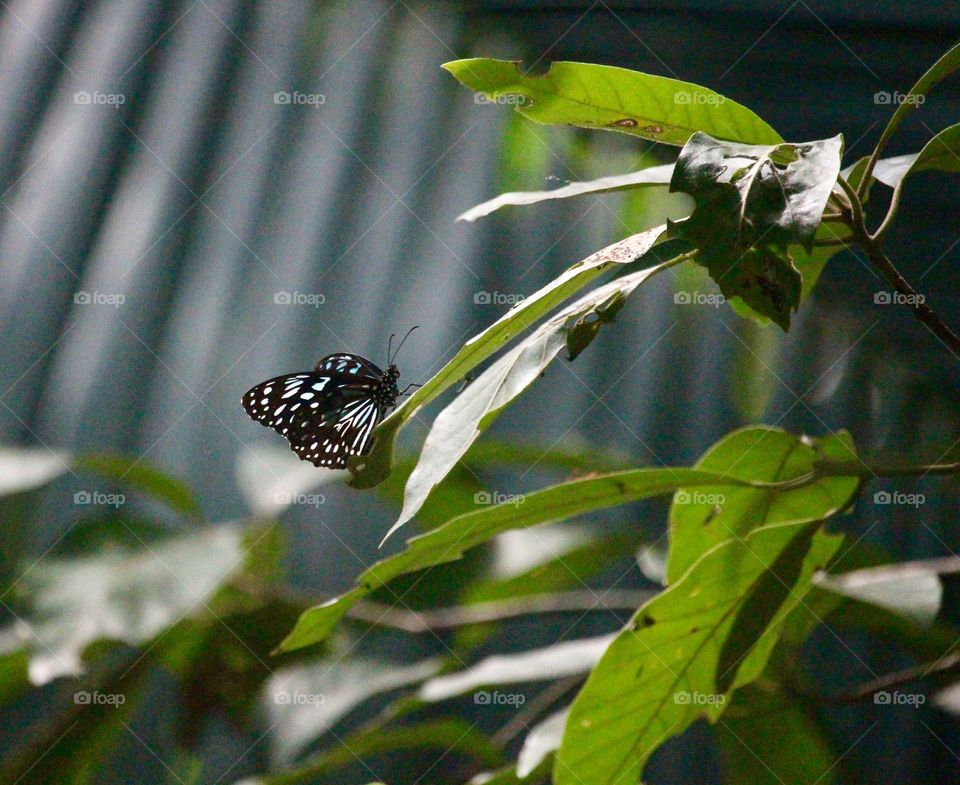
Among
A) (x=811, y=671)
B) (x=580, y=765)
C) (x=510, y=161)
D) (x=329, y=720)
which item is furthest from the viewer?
(x=510, y=161)

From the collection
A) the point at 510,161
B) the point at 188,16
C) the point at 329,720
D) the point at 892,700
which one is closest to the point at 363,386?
the point at 329,720

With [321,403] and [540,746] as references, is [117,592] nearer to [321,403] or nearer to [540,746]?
[321,403]

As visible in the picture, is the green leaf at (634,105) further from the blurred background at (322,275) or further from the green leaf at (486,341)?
the blurred background at (322,275)

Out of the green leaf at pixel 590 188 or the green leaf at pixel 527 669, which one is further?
the green leaf at pixel 527 669

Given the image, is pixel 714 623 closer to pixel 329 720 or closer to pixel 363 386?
pixel 363 386

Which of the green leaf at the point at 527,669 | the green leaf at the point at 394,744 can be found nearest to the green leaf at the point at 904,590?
the green leaf at the point at 527,669

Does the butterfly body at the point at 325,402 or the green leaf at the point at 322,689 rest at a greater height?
the butterfly body at the point at 325,402
